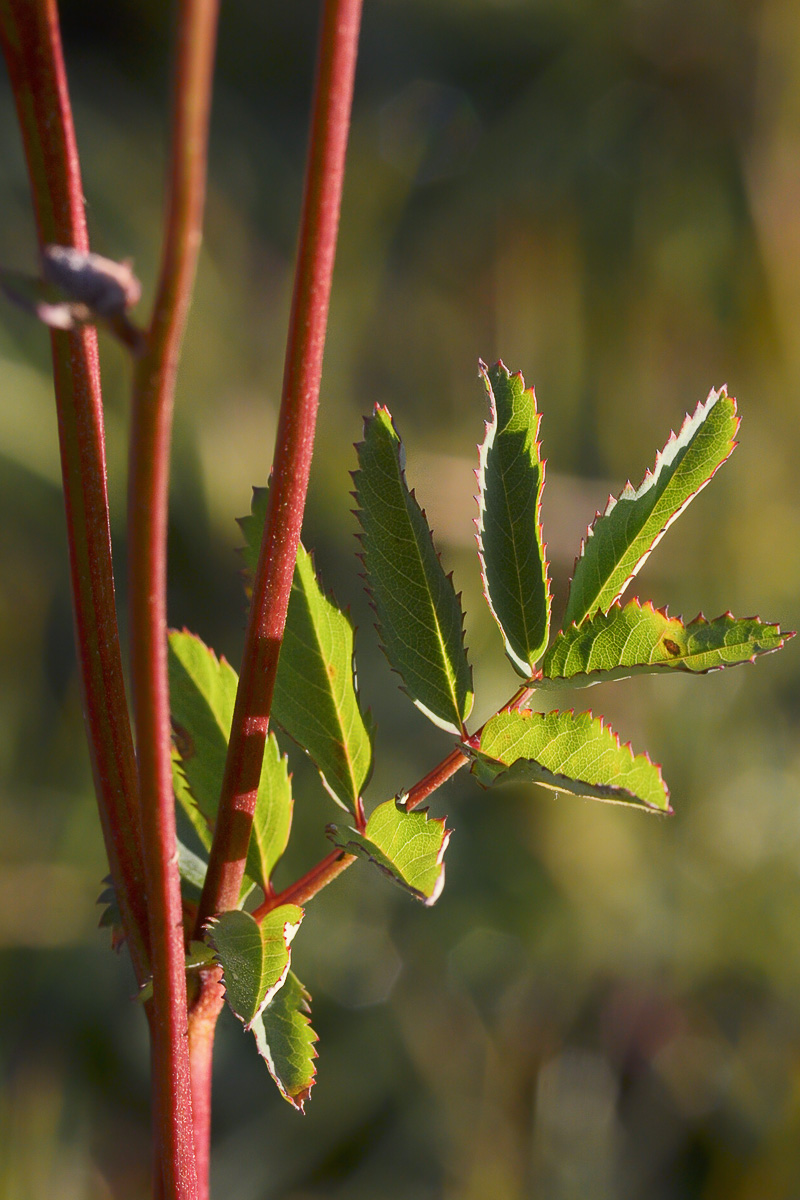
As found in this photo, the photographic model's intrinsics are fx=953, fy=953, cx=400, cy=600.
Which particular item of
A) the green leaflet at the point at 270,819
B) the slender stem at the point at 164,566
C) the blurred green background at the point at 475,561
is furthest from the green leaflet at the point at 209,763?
the blurred green background at the point at 475,561

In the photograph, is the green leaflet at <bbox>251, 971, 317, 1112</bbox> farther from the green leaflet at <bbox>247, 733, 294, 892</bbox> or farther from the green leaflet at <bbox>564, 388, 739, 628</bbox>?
the green leaflet at <bbox>564, 388, 739, 628</bbox>

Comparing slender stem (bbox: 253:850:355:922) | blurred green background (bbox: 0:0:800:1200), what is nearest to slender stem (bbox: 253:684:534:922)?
slender stem (bbox: 253:850:355:922)

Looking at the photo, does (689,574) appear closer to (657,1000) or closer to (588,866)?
(588,866)

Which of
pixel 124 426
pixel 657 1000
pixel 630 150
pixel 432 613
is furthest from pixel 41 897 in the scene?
pixel 630 150

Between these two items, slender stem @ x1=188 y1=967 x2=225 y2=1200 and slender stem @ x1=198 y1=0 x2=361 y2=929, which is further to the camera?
slender stem @ x1=188 y1=967 x2=225 y2=1200

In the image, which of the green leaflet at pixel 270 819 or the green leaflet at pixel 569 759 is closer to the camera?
the green leaflet at pixel 569 759

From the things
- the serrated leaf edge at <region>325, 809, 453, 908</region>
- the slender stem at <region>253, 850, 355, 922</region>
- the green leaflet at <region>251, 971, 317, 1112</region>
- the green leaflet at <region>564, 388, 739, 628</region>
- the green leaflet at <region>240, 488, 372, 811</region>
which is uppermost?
the green leaflet at <region>240, 488, 372, 811</region>

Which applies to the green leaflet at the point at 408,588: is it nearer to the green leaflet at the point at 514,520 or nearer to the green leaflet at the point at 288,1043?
the green leaflet at the point at 514,520

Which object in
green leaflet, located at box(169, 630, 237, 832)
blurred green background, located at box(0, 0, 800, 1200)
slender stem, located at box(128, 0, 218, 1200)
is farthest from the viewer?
blurred green background, located at box(0, 0, 800, 1200)
